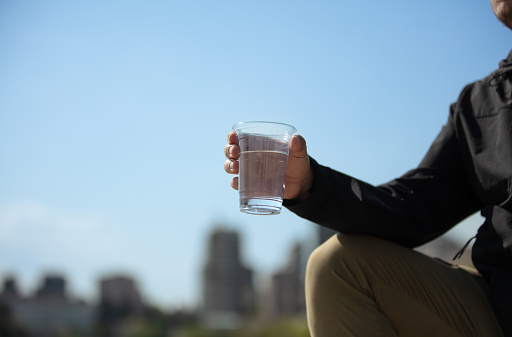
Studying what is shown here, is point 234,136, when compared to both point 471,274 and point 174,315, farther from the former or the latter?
point 174,315

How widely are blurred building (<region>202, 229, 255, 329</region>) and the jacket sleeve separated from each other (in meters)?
96.4

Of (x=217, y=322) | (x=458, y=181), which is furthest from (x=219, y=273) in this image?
(x=458, y=181)

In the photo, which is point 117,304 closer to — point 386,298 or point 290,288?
point 290,288

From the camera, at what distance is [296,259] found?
9394 centimetres

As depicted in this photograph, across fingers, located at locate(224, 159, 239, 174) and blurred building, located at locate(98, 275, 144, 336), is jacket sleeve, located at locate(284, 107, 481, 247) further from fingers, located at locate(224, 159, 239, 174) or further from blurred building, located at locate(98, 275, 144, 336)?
blurred building, located at locate(98, 275, 144, 336)

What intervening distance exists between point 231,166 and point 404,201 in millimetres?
607

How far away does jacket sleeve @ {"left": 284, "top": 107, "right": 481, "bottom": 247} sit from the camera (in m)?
1.74

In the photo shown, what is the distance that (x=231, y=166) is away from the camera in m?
1.66

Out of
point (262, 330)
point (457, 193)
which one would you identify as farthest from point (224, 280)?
point (457, 193)

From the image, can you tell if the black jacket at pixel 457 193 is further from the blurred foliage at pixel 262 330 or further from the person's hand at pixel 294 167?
the blurred foliage at pixel 262 330

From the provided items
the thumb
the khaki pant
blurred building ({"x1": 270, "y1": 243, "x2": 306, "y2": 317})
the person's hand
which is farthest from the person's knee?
blurred building ({"x1": 270, "y1": 243, "x2": 306, "y2": 317})

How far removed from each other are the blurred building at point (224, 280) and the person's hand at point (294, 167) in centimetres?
9662

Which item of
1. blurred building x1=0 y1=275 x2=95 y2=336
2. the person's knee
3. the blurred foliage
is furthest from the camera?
blurred building x1=0 y1=275 x2=95 y2=336

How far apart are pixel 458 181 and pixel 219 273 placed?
329 feet
